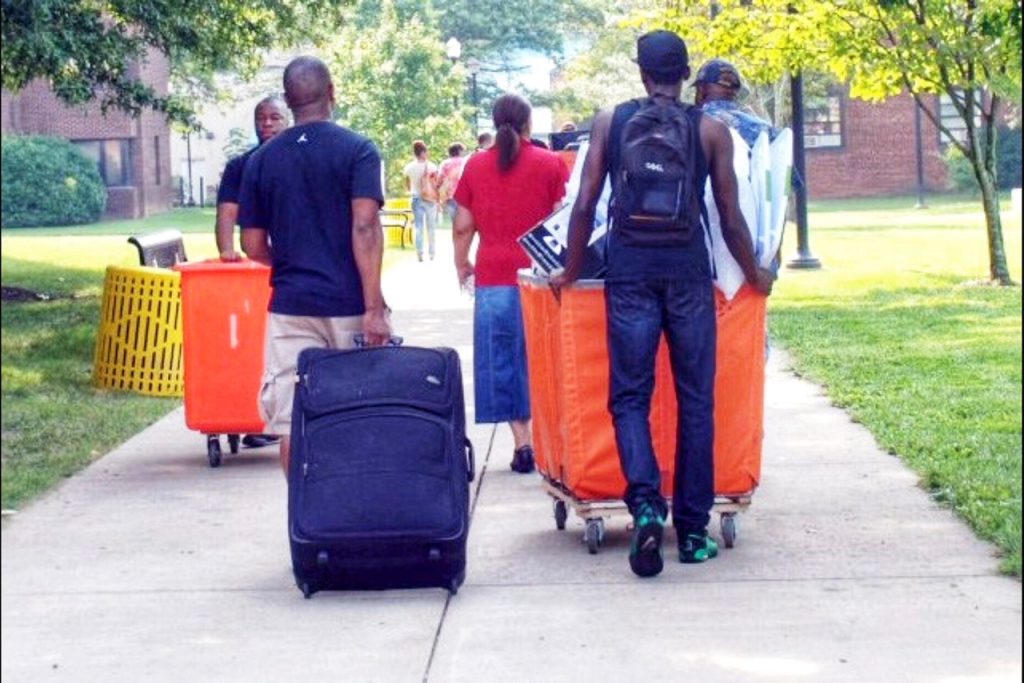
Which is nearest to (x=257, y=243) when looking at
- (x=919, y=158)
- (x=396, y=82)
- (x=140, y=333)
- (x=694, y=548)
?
(x=694, y=548)

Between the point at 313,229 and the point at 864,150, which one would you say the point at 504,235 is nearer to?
the point at 313,229

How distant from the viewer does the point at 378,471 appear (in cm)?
673

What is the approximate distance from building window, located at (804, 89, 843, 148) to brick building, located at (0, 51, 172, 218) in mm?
26856

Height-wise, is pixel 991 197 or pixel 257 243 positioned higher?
pixel 991 197

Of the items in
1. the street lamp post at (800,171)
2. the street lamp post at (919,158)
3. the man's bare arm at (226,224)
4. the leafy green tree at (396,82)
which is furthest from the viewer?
the street lamp post at (919,158)

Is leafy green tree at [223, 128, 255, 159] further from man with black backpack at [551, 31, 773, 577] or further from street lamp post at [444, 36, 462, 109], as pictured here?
man with black backpack at [551, 31, 773, 577]

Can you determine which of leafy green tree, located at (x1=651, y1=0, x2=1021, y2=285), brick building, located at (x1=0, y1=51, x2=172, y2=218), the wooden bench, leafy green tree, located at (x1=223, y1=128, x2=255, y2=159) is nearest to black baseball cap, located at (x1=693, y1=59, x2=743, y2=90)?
brick building, located at (x1=0, y1=51, x2=172, y2=218)

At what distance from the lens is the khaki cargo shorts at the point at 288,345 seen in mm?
7133

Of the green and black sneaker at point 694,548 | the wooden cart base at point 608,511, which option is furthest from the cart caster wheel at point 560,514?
the green and black sneaker at point 694,548

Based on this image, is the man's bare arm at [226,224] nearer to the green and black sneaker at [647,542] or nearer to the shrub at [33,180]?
the shrub at [33,180]

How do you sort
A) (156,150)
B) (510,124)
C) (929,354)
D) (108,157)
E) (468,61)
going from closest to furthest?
(510,124) < (108,157) < (929,354) < (468,61) < (156,150)

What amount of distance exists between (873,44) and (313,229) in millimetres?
13056

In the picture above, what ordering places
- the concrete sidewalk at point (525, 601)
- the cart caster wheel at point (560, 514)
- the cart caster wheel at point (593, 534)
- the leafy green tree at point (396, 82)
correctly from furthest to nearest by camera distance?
the leafy green tree at point (396, 82), the cart caster wheel at point (560, 514), the cart caster wheel at point (593, 534), the concrete sidewalk at point (525, 601)

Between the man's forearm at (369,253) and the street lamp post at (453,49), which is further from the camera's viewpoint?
the street lamp post at (453,49)
